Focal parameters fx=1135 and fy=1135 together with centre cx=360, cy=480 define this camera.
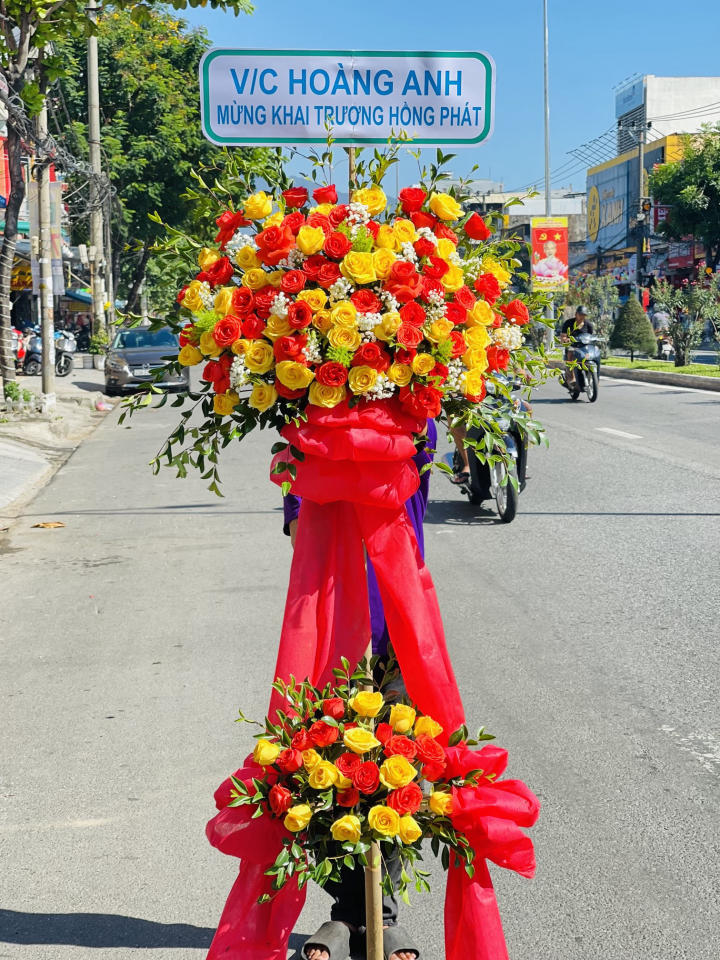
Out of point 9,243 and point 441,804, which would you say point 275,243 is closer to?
point 441,804

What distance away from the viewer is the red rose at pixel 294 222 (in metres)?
2.69

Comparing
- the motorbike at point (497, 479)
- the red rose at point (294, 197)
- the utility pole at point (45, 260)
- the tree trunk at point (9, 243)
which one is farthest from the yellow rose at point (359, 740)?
the utility pole at point (45, 260)

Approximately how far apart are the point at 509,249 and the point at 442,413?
0.46 m

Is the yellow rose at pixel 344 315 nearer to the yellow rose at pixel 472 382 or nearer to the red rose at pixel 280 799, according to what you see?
the yellow rose at pixel 472 382

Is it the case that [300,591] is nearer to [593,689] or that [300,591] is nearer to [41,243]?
[593,689]

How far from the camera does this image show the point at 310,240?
8.59 feet

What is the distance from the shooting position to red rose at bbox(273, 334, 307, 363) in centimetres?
259

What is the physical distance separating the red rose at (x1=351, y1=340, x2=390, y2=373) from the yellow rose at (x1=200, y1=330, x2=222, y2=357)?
1.11ft

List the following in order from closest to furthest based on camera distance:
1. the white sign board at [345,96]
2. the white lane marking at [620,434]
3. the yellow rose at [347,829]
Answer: the yellow rose at [347,829]
the white sign board at [345,96]
the white lane marking at [620,434]

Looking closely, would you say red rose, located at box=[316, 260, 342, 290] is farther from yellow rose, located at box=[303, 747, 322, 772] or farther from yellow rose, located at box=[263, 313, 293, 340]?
yellow rose, located at box=[303, 747, 322, 772]

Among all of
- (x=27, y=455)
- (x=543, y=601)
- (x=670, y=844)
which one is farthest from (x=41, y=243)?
(x=670, y=844)

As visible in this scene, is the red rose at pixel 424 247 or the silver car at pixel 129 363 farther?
the silver car at pixel 129 363

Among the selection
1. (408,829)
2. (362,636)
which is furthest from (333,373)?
(408,829)

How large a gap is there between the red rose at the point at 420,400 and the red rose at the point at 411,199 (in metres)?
0.47
